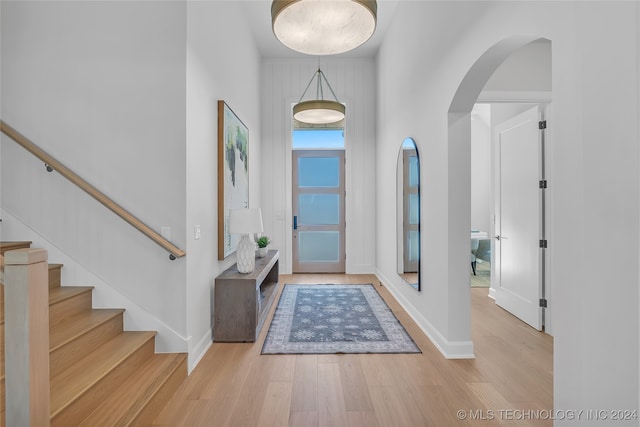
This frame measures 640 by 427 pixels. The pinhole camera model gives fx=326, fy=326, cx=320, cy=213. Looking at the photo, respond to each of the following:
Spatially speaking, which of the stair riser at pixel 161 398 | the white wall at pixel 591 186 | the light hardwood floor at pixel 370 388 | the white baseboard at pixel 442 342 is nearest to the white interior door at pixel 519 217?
the light hardwood floor at pixel 370 388

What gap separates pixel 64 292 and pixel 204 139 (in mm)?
1611


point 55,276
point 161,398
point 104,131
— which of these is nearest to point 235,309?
point 161,398

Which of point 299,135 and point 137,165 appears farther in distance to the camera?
point 299,135

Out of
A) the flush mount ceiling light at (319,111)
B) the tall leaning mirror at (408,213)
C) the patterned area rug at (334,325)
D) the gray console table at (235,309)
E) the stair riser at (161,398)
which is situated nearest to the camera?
the stair riser at (161,398)

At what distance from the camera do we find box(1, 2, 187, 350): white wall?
8.26 ft

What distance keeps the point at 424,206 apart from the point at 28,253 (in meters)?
3.15

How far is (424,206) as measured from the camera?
3447mm

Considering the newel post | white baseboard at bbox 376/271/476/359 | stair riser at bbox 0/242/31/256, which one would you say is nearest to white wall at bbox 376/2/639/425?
white baseboard at bbox 376/271/476/359

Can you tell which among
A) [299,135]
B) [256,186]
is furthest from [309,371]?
[299,135]

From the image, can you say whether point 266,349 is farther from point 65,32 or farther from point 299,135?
point 299,135

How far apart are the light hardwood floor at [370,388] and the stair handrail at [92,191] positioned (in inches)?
40.4

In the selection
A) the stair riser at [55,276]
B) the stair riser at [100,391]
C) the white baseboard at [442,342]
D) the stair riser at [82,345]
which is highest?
the stair riser at [55,276]

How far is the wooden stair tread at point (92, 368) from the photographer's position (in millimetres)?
1705

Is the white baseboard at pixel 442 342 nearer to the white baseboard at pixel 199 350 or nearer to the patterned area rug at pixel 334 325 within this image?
the patterned area rug at pixel 334 325
